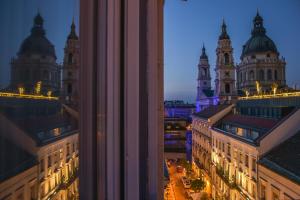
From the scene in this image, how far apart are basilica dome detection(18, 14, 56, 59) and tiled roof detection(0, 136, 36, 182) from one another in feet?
0.47

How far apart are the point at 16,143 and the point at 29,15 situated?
0.22 meters

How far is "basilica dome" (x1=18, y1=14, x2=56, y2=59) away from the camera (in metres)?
0.41

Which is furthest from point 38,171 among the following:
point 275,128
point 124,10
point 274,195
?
point 275,128

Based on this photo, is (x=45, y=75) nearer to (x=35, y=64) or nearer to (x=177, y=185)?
(x=35, y=64)

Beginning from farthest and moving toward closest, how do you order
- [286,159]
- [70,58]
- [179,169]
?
1. [179,169]
2. [286,159]
3. [70,58]

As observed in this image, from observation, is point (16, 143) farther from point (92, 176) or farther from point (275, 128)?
point (275, 128)

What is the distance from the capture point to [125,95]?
53cm

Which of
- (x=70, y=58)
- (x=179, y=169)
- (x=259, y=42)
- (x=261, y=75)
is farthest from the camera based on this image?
(x=179, y=169)

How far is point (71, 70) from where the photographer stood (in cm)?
55

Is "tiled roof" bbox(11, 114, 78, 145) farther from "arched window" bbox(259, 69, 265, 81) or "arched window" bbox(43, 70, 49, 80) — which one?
"arched window" bbox(259, 69, 265, 81)

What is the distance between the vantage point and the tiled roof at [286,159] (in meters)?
1.37

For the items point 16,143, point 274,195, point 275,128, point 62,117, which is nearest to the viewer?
point 16,143

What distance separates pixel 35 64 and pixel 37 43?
0.04 meters

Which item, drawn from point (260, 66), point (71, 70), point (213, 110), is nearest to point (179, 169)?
point (213, 110)
